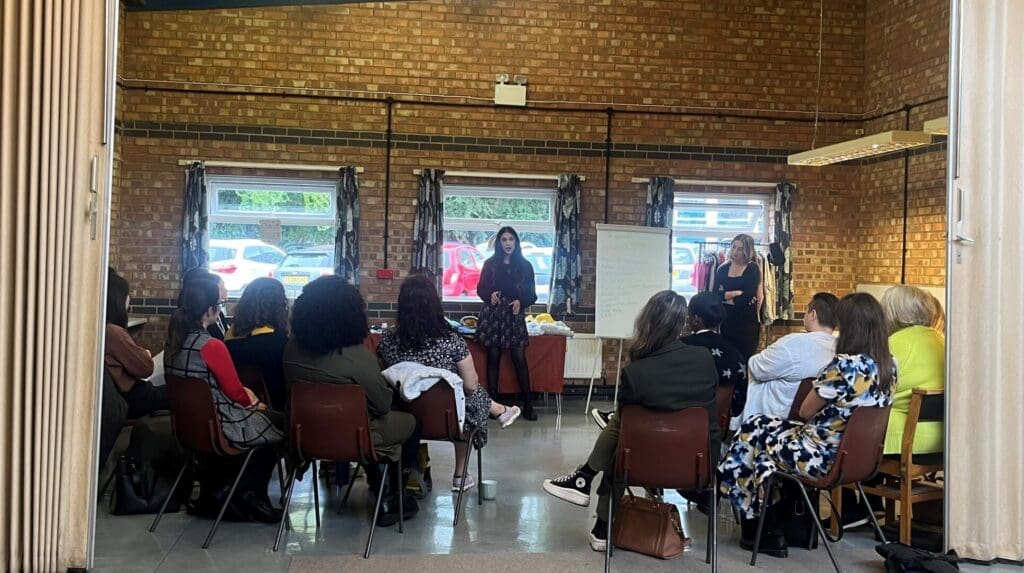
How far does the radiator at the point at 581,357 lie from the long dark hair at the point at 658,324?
196 inches

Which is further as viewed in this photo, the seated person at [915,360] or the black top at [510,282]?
the black top at [510,282]

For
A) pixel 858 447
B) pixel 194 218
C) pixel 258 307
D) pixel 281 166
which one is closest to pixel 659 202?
pixel 281 166

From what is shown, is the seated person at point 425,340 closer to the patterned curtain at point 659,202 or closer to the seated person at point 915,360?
the seated person at point 915,360

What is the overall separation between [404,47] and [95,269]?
5.89 m

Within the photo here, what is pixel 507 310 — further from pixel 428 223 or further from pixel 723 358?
pixel 723 358

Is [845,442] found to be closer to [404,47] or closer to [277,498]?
[277,498]

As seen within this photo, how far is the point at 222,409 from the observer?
4027 millimetres

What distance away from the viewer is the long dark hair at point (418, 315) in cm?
439

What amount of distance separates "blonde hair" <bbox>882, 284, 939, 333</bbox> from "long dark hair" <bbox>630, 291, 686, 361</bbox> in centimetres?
115

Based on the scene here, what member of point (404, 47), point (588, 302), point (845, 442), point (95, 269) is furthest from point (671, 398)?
point (404, 47)

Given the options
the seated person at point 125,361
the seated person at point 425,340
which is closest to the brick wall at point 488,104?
the seated person at point 125,361

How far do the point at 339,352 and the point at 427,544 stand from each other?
36.5 inches

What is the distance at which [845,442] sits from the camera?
360cm

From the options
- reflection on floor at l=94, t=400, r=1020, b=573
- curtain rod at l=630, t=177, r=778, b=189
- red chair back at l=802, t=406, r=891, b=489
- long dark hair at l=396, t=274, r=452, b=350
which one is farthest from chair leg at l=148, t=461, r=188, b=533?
curtain rod at l=630, t=177, r=778, b=189
